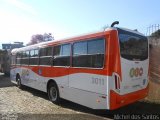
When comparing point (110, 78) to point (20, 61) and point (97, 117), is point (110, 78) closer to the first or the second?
point (97, 117)

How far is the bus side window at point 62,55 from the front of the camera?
33.0ft

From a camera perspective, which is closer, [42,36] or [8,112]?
[8,112]

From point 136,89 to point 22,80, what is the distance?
28.8 feet

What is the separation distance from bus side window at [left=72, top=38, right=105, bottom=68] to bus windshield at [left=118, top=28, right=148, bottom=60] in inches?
25.5

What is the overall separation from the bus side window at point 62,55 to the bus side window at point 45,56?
0.55 m

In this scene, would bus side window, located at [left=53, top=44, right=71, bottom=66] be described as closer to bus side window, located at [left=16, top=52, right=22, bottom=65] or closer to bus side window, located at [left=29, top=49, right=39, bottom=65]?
bus side window, located at [left=29, top=49, right=39, bottom=65]

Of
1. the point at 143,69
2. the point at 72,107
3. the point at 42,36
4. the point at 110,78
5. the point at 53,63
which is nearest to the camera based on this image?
the point at 110,78

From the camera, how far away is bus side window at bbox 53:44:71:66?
10.1 metres

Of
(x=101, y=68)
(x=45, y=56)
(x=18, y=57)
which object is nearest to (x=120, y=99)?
(x=101, y=68)

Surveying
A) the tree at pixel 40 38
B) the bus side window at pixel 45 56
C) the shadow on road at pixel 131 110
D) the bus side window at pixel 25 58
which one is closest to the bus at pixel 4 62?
the bus side window at pixel 25 58

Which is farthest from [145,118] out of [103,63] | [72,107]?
[72,107]

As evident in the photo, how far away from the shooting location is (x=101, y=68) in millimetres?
8102

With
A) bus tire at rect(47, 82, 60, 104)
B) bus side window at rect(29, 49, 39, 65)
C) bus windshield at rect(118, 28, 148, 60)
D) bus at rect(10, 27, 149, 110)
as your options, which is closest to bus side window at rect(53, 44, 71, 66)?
bus at rect(10, 27, 149, 110)

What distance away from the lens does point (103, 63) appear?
803cm
